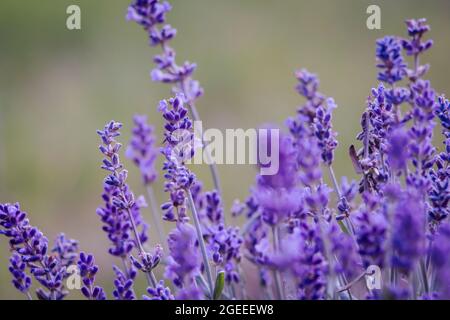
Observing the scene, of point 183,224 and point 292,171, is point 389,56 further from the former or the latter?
point 183,224

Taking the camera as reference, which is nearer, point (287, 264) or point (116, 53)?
point (287, 264)

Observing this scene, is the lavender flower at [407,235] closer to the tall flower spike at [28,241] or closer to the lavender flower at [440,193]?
the lavender flower at [440,193]

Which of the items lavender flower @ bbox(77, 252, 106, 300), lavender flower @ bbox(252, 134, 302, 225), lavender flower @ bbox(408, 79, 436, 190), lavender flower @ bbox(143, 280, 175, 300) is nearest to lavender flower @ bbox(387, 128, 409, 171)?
lavender flower @ bbox(408, 79, 436, 190)

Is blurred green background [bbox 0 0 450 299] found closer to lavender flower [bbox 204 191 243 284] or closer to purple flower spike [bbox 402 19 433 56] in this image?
lavender flower [bbox 204 191 243 284]

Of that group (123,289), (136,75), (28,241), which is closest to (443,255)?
(123,289)

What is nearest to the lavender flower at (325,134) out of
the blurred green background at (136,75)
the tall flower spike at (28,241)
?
the tall flower spike at (28,241)

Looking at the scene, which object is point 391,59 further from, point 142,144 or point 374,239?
point 142,144
